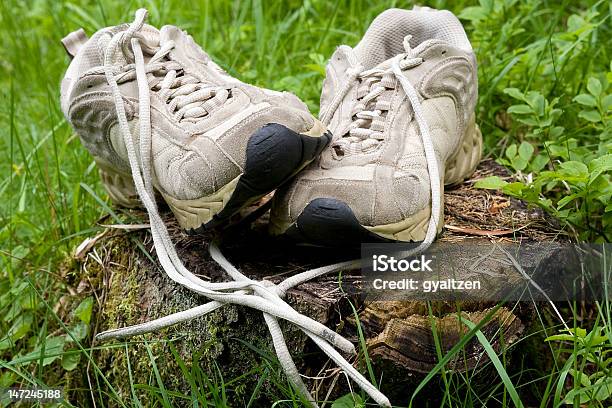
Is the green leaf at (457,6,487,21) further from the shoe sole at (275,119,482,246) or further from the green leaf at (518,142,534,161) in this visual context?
the shoe sole at (275,119,482,246)

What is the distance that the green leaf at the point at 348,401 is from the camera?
1475mm

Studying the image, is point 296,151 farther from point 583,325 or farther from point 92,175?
point 92,175

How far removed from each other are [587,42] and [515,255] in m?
1.22

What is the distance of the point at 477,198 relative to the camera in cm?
199

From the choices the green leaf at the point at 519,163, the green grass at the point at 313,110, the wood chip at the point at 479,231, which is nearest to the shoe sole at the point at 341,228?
the wood chip at the point at 479,231

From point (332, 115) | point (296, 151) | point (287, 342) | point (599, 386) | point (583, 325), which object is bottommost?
point (583, 325)

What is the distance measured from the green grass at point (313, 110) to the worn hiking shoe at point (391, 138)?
21 centimetres

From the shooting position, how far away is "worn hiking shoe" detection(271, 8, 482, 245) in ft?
5.07

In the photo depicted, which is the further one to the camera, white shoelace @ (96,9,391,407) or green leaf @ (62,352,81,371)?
green leaf @ (62,352,81,371)

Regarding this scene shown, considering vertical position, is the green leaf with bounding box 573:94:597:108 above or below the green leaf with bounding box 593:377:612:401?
above

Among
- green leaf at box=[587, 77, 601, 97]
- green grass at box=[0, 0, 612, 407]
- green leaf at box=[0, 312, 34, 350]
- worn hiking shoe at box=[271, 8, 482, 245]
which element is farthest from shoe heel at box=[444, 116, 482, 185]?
green leaf at box=[0, 312, 34, 350]

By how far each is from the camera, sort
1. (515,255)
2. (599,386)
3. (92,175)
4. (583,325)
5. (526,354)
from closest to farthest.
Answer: (599,386) < (515,255) < (526,354) < (583,325) < (92,175)

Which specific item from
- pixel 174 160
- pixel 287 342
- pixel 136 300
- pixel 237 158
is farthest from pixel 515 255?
pixel 136 300

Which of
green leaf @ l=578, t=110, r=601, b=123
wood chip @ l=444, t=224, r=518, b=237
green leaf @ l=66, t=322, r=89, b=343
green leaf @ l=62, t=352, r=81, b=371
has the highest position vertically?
green leaf @ l=578, t=110, r=601, b=123
